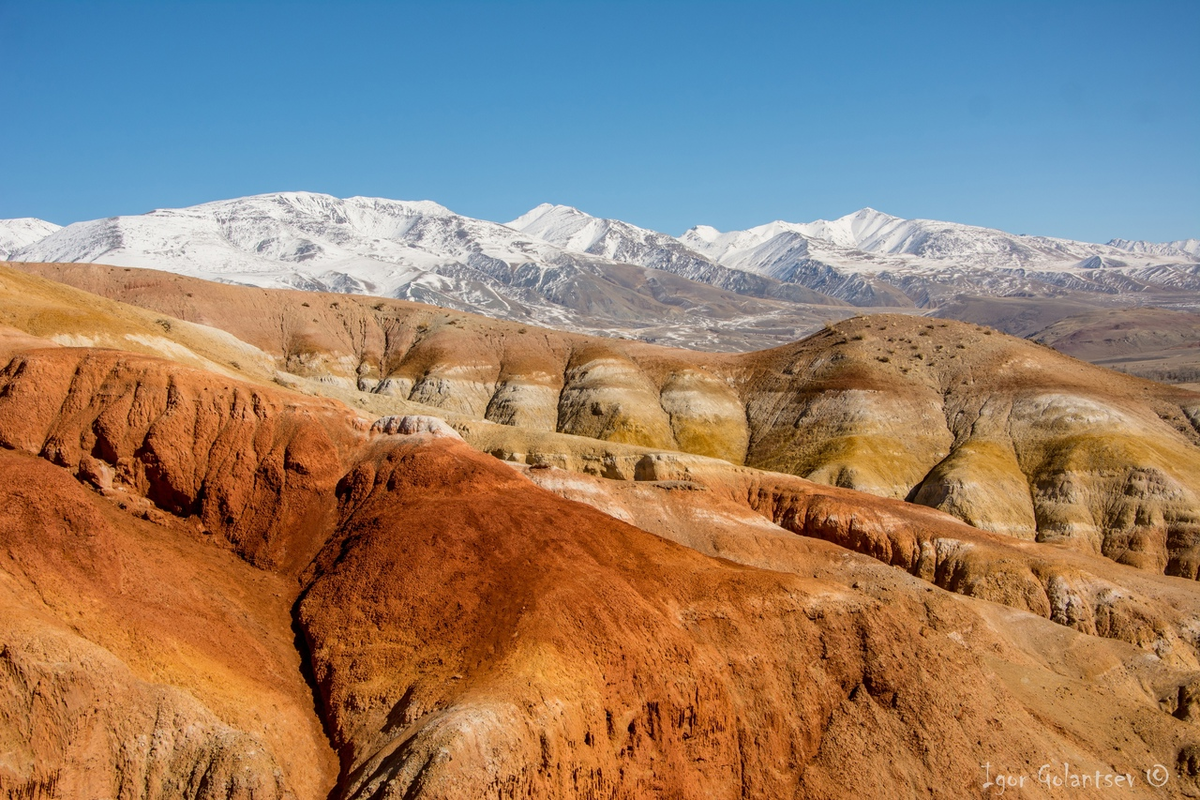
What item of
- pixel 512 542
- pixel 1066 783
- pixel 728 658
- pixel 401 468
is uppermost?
pixel 401 468

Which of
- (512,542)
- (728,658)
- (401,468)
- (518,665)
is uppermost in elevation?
(401,468)

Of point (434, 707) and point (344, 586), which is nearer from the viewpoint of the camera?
point (434, 707)

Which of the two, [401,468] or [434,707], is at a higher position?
[401,468]

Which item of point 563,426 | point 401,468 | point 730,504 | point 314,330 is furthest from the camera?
point 314,330

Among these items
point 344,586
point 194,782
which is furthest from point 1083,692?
point 194,782

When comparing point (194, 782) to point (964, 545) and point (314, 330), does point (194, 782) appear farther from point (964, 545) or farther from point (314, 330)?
point (314, 330)

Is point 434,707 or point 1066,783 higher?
point 434,707

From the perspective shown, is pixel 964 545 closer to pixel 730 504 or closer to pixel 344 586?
pixel 730 504

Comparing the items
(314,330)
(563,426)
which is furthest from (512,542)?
(314,330)

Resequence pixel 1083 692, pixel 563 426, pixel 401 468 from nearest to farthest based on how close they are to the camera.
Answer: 1. pixel 401 468
2. pixel 1083 692
3. pixel 563 426
